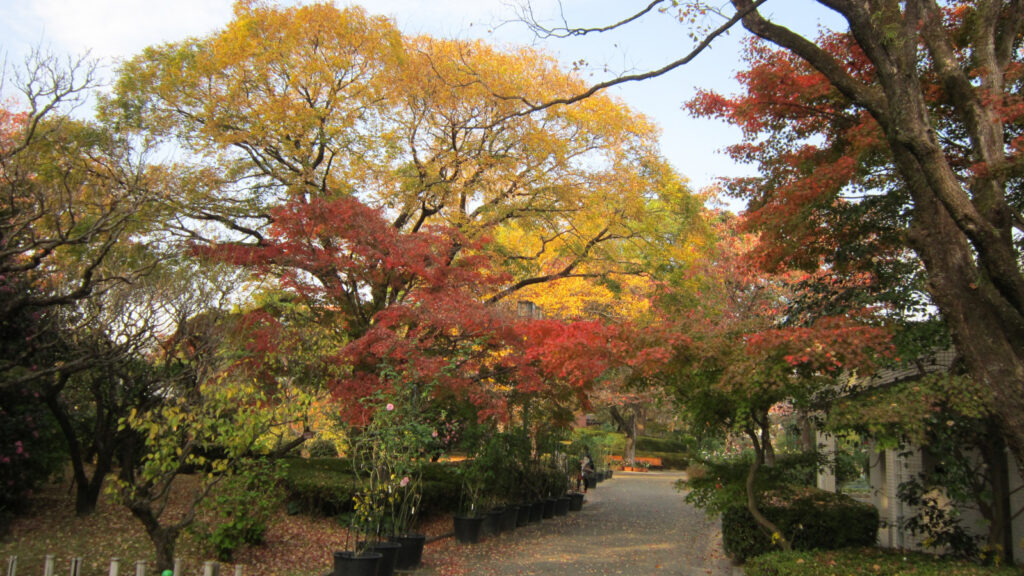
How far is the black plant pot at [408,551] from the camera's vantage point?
8461 millimetres

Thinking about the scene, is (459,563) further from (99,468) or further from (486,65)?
(486,65)

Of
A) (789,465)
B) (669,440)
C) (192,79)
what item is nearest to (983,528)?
(789,465)

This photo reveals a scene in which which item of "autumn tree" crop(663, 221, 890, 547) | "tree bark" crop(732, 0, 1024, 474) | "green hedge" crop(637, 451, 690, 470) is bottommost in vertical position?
"green hedge" crop(637, 451, 690, 470)

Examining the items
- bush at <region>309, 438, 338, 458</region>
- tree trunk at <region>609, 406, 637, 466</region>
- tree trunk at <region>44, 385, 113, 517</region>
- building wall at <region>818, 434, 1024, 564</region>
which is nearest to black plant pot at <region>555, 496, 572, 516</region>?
bush at <region>309, 438, 338, 458</region>

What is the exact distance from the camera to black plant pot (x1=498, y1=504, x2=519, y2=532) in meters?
12.1

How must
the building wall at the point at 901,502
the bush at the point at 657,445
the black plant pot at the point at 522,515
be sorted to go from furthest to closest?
1. the bush at the point at 657,445
2. the black plant pot at the point at 522,515
3. the building wall at the point at 901,502

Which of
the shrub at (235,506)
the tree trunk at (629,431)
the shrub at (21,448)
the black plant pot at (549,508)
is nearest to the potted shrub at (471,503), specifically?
the black plant pot at (549,508)

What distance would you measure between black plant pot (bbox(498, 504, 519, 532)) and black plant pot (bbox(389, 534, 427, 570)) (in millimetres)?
3414

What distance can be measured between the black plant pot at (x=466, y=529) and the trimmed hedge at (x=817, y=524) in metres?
4.05

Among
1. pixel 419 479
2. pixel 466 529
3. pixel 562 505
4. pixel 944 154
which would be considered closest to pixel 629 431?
pixel 562 505

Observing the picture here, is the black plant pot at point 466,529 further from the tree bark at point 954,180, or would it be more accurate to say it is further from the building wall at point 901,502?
the tree bark at point 954,180

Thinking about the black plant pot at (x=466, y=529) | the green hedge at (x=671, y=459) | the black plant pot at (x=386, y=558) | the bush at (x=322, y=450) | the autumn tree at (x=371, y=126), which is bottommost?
the green hedge at (x=671, y=459)

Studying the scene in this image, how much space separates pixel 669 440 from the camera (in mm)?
37812

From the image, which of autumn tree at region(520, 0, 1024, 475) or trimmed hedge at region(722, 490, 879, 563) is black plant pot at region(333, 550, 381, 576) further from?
autumn tree at region(520, 0, 1024, 475)
